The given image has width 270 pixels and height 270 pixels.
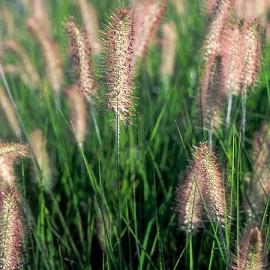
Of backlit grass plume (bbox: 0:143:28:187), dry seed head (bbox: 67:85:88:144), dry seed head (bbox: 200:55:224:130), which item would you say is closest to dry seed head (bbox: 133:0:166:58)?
dry seed head (bbox: 67:85:88:144)

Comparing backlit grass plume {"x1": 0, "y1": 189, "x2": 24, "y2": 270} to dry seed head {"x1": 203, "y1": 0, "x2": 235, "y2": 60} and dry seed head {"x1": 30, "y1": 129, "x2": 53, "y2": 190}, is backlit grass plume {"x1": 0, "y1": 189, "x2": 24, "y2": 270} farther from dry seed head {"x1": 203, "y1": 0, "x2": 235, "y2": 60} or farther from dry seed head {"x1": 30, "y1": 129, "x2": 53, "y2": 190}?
dry seed head {"x1": 203, "y1": 0, "x2": 235, "y2": 60}

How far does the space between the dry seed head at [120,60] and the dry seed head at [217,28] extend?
45 cm

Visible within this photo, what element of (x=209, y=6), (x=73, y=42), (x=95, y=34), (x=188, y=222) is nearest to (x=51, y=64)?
(x=95, y=34)

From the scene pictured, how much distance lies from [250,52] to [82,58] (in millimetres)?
580

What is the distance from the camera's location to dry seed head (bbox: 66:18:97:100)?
2213mm

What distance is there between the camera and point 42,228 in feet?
8.07

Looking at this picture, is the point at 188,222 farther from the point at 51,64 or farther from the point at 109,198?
the point at 51,64

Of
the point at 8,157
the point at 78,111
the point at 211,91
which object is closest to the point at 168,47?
the point at 78,111

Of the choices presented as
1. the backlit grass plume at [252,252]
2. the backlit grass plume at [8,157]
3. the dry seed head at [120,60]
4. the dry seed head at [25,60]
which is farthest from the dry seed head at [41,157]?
the backlit grass plume at [252,252]

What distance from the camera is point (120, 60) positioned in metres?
1.84

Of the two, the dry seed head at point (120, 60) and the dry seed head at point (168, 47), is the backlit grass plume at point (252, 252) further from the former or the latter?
the dry seed head at point (168, 47)

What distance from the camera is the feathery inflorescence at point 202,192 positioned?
1.78 m

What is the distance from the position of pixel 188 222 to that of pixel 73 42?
728 mm

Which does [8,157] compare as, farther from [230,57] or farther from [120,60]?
[230,57]
